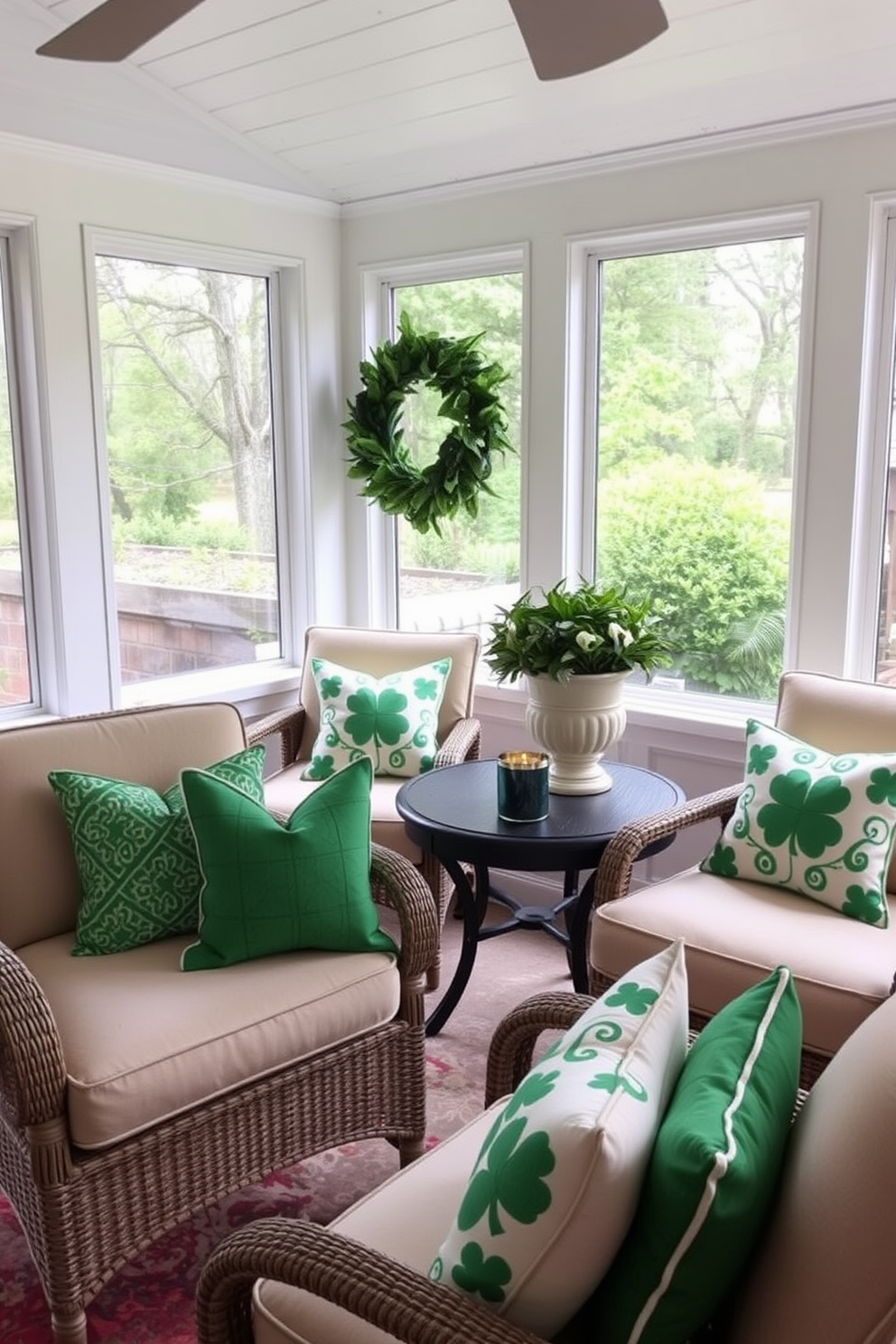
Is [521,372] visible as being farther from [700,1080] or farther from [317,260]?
[700,1080]

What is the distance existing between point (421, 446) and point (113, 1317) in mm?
2856

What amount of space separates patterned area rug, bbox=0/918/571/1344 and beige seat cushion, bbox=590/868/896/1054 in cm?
55

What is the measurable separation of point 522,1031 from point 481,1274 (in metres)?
0.69

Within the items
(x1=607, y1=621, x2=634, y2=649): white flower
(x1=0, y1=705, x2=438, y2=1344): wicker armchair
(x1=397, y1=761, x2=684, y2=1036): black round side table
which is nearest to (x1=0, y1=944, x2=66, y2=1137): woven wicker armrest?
(x1=0, y1=705, x2=438, y2=1344): wicker armchair

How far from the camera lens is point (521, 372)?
3.68 metres

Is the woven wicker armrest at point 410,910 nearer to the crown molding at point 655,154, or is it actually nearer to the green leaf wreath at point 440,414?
the green leaf wreath at point 440,414

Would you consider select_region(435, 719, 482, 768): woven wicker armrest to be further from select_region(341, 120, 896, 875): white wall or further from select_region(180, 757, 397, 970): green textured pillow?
select_region(180, 757, 397, 970): green textured pillow

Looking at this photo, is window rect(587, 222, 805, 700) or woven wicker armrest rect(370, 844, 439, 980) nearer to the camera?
woven wicker armrest rect(370, 844, 439, 980)

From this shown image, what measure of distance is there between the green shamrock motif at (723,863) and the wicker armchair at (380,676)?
81 cm

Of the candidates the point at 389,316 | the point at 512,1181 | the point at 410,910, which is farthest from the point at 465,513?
the point at 512,1181

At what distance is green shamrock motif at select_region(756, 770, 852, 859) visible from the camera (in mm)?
2383

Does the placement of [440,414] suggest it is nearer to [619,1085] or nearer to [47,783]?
[47,783]

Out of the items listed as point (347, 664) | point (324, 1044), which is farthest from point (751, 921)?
point (347, 664)

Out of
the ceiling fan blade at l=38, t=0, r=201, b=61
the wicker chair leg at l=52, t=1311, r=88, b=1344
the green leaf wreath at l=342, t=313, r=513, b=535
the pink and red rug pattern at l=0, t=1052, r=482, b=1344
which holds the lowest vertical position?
the pink and red rug pattern at l=0, t=1052, r=482, b=1344
